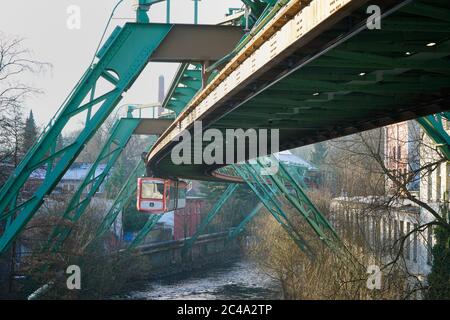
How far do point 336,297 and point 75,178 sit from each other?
38.3 metres

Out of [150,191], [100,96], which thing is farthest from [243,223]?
[100,96]

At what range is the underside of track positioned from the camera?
6633mm

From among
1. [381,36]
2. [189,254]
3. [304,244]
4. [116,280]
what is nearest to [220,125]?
[381,36]

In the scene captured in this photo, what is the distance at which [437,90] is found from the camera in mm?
9852

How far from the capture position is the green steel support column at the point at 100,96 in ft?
44.2
